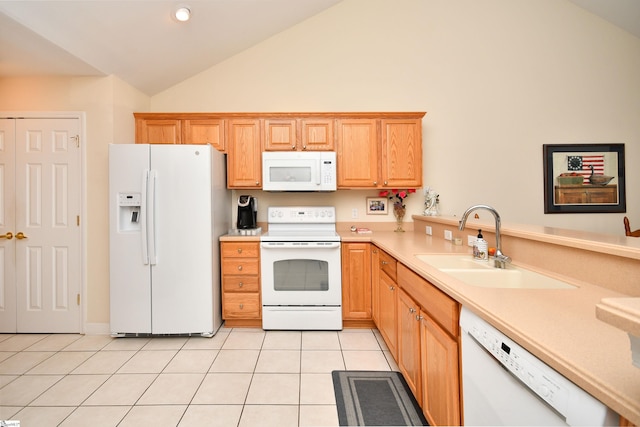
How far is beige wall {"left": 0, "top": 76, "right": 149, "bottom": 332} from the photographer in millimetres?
2826

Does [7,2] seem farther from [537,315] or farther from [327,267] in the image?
[537,315]

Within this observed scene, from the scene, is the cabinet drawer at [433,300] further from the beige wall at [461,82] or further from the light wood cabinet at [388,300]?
the beige wall at [461,82]

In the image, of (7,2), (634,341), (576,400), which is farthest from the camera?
(7,2)

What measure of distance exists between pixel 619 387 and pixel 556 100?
4.08m

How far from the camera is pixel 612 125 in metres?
3.46

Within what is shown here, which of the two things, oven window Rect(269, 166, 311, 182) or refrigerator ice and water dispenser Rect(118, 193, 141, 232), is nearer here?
refrigerator ice and water dispenser Rect(118, 193, 141, 232)

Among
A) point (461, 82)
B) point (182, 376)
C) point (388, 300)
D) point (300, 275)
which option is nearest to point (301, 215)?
point (300, 275)

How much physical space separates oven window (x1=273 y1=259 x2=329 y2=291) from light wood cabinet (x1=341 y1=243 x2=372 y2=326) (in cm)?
21

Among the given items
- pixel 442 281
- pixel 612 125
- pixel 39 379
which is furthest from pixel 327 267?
pixel 612 125

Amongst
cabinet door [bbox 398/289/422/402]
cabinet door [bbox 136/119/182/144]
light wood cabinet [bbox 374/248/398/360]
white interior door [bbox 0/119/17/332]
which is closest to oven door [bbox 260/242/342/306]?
light wood cabinet [bbox 374/248/398/360]

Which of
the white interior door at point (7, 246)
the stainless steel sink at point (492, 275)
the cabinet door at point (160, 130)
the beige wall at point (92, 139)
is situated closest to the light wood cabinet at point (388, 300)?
the stainless steel sink at point (492, 275)

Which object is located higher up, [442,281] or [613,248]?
[613,248]

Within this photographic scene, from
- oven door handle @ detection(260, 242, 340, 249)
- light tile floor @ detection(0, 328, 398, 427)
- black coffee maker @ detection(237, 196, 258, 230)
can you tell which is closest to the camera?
light tile floor @ detection(0, 328, 398, 427)

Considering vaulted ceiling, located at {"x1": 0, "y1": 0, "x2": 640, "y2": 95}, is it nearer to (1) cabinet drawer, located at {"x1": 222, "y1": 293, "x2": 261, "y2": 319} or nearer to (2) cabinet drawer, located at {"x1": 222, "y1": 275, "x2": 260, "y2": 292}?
(2) cabinet drawer, located at {"x1": 222, "y1": 275, "x2": 260, "y2": 292}
